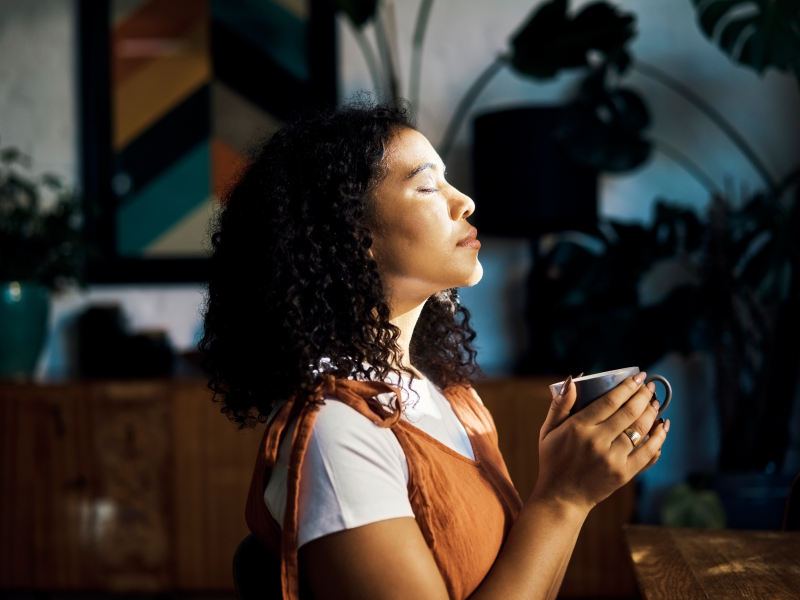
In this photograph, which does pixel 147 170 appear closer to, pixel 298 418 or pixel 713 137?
pixel 713 137

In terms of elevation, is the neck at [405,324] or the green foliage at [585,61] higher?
the green foliage at [585,61]

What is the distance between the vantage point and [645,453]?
0.91m

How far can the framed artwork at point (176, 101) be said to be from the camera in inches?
115

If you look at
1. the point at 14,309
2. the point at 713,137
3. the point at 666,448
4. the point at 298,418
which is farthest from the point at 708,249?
the point at 14,309

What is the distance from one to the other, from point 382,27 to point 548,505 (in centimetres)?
237

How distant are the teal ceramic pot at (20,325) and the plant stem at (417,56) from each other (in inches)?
60.4

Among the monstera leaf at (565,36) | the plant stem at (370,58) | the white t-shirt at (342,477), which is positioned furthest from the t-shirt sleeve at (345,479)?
the plant stem at (370,58)

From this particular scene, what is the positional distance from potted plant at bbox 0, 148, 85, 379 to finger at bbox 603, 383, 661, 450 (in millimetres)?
2305

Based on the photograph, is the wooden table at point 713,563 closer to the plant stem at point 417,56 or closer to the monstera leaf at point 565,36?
the monstera leaf at point 565,36

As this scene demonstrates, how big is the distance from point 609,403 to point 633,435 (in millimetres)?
52

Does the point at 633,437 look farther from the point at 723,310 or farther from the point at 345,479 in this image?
the point at 723,310

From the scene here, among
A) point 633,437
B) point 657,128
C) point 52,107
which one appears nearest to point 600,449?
point 633,437

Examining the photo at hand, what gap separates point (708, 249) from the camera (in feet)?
7.95

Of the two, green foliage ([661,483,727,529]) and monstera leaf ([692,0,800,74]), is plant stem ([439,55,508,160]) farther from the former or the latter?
green foliage ([661,483,727,529])
